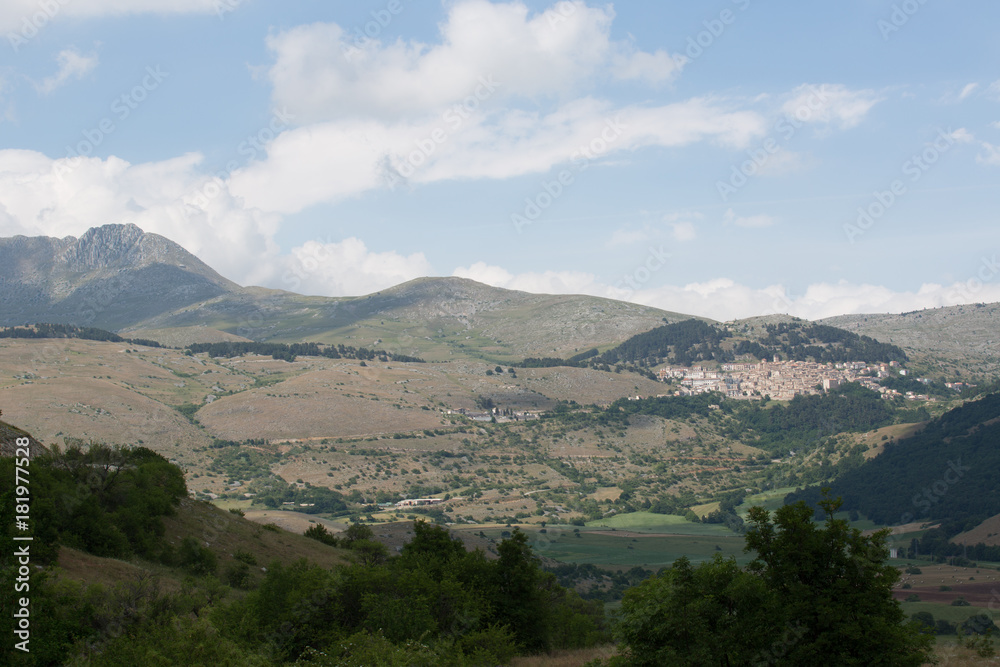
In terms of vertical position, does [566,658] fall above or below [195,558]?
below

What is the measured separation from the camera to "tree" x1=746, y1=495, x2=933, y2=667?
1767 cm

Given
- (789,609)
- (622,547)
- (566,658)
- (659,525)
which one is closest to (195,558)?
(566,658)

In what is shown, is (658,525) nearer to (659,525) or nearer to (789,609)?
(659,525)

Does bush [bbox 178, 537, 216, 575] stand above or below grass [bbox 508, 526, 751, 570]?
above

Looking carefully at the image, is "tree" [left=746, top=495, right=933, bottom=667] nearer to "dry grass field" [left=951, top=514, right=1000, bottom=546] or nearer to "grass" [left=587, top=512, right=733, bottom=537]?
"dry grass field" [left=951, top=514, right=1000, bottom=546]

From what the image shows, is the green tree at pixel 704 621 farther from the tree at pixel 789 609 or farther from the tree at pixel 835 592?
the tree at pixel 835 592

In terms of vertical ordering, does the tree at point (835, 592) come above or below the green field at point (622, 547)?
above

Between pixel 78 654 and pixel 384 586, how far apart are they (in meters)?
12.4

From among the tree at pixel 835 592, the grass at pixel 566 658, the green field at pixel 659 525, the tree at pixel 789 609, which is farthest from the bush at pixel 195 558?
the green field at pixel 659 525

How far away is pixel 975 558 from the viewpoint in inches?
4407

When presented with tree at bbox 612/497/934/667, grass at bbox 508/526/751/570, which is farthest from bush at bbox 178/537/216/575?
grass at bbox 508/526/751/570

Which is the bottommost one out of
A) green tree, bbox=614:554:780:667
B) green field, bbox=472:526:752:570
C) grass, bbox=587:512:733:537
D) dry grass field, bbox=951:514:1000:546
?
grass, bbox=587:512:733:537

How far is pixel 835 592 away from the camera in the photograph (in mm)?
18453

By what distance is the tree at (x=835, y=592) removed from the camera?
696 inches
